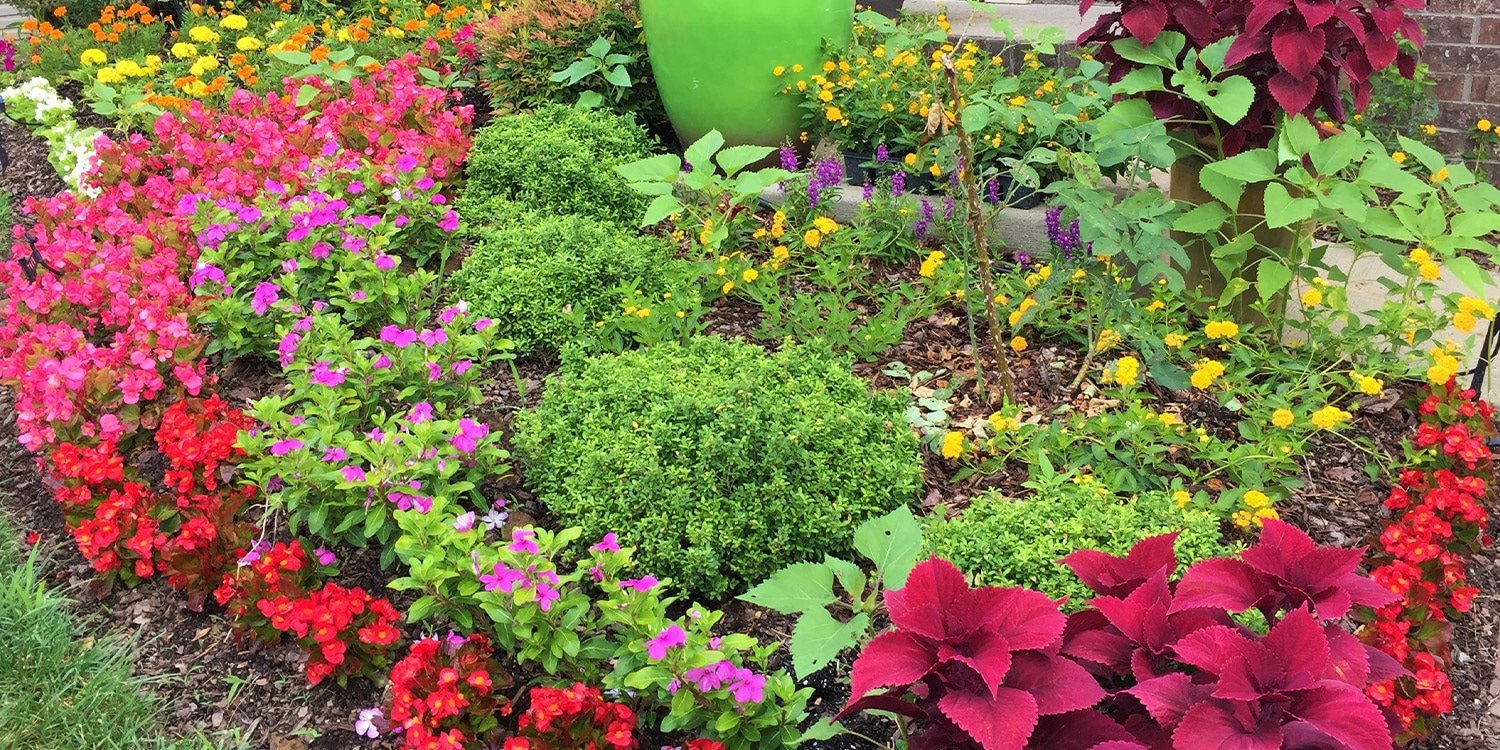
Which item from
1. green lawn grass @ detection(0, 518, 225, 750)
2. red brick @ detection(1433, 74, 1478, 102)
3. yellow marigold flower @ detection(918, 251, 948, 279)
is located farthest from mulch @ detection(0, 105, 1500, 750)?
red brick @ detection(1433, 74, 1478, 102)

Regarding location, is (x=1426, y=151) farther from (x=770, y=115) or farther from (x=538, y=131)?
(x=538, y=131)

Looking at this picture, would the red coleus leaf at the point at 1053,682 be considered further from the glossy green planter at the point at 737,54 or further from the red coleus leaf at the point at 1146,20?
the glossy green planter at the point at 737,54

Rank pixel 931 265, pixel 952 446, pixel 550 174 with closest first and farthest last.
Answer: pixel 952 446, pixel 931 265, pixel 550 174

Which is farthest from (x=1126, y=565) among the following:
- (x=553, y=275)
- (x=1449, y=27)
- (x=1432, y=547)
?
(x=1449, y=27)

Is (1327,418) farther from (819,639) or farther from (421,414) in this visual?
(421,414)

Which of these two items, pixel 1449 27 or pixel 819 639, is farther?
pixel 1449 27

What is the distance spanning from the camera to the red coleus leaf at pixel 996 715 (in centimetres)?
142

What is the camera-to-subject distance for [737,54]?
14.5ft

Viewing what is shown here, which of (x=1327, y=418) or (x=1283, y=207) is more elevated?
(x=1283, y=207)

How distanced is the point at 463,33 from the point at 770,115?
5.76 feet

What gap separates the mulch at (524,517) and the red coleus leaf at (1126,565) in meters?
0.57

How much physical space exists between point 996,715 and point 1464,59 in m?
4.14

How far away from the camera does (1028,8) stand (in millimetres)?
5898

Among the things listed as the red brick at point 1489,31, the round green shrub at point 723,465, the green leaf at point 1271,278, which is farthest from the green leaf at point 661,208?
the red brick at point 1489,31
